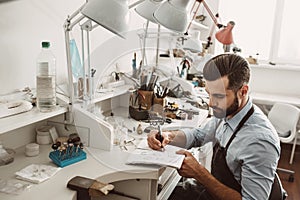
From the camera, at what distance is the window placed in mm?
3824

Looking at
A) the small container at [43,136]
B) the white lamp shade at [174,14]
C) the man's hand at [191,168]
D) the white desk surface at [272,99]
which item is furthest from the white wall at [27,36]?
the white desk surface at [272,99]

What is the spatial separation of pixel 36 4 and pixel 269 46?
3.24 metres

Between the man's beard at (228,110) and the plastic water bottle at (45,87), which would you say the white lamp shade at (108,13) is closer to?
the plastic water bottle at (45,87)

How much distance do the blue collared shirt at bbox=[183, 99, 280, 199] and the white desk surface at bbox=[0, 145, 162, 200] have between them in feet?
1.14

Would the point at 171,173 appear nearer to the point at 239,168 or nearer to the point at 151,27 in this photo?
the point at 239,168

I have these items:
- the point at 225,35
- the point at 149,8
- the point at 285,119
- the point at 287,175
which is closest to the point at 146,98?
the point at 149,8

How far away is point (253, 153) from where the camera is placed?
1.28m

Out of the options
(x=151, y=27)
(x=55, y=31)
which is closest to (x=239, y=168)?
(x=55, y=31)

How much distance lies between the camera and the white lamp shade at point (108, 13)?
109 cm

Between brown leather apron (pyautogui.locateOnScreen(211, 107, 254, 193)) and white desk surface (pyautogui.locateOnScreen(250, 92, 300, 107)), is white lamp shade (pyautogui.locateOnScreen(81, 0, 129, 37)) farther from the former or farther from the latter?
white desk surface (pyautogui.locateOnScreen(250, 92, 300, 107))

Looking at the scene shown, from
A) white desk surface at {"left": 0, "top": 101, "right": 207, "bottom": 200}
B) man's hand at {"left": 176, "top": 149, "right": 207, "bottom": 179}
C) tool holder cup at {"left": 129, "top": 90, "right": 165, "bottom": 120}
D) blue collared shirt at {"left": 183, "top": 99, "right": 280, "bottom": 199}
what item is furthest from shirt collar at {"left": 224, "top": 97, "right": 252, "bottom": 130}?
tool holder cup at {"left": 129, "top": 90, "right": 165, "bottom": 120}

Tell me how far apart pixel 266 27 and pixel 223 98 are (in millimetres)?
2878

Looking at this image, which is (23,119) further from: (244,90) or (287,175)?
(287,175)

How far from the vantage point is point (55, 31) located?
1.66 meters
